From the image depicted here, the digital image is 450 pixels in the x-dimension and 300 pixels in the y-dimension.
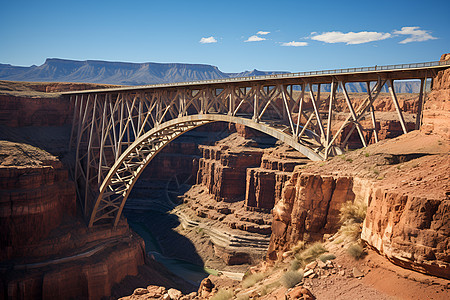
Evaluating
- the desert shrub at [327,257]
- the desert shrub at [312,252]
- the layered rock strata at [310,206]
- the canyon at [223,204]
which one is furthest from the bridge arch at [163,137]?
the desert shrub at [327,257]

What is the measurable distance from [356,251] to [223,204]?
48.0 metres

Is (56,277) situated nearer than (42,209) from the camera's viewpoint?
Yes

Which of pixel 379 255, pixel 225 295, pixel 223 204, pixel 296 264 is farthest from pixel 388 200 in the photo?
pixel 223 204

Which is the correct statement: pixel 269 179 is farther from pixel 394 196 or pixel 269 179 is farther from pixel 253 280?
pixel 394 196

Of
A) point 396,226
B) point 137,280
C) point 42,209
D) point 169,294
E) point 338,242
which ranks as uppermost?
point 396,226

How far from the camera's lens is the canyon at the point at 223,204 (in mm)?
10906

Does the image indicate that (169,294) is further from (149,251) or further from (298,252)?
(149,251)

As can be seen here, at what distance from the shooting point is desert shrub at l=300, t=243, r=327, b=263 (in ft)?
44.3

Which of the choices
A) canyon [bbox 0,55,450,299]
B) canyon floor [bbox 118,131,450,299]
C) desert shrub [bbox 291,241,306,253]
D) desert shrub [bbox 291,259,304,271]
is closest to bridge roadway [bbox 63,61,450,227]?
canyon [bbox 0,55,450,299]

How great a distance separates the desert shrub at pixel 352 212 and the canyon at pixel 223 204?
0.25m

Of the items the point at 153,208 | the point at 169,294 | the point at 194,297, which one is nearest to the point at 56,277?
the point at 169,294

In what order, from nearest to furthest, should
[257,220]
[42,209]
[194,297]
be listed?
[194,297]
[42,209]
[257,220]

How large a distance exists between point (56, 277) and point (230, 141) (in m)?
44.3

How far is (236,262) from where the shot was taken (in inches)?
1881
